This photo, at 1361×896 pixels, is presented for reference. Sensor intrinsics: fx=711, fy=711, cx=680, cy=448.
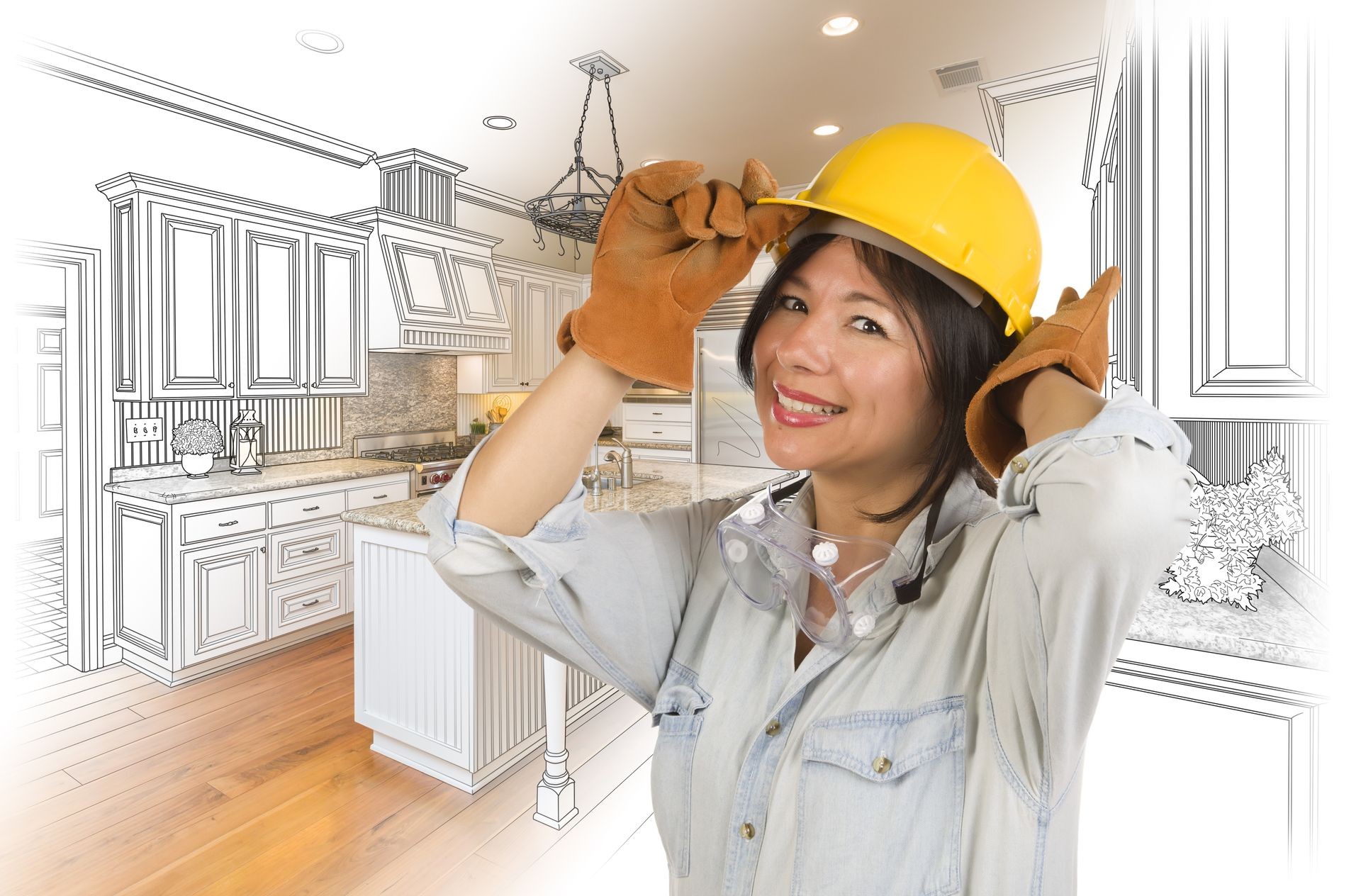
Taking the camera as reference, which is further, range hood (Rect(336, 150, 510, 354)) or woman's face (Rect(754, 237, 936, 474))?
range hood (Rect(336, 150, 510, 354))

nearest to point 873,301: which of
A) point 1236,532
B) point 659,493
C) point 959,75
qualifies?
point 1236,532

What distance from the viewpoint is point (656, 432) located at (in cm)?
611

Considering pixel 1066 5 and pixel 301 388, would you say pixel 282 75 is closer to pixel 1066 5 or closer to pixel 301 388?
pixel 301 388

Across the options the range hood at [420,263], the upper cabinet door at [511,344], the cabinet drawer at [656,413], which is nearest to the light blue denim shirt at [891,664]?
the range hood at [420,263]

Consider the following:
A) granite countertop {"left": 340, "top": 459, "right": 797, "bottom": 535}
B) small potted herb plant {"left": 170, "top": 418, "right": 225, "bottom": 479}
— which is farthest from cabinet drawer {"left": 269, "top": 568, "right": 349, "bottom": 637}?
small potted herb plant {"left": 170, "top": 418, "right": 225, "bottom": 479}

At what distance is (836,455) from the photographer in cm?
75

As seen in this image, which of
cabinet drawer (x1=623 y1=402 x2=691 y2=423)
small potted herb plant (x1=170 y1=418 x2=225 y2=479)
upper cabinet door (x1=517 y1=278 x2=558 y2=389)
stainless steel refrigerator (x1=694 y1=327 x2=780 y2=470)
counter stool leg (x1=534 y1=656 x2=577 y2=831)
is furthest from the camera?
upper cabinet door (x1=517 y1=278 x2=558 y2=389)

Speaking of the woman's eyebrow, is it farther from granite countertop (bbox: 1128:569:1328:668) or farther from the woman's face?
granite countertop (bbox: 1128:569:1328:668)

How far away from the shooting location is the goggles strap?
2.40 ft

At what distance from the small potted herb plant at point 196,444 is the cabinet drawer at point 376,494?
75 centimetres

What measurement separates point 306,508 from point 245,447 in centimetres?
63

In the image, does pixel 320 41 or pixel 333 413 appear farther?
pixel 333 413

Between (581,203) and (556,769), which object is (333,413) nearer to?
(581,203)

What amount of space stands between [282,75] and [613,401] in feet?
11.4
